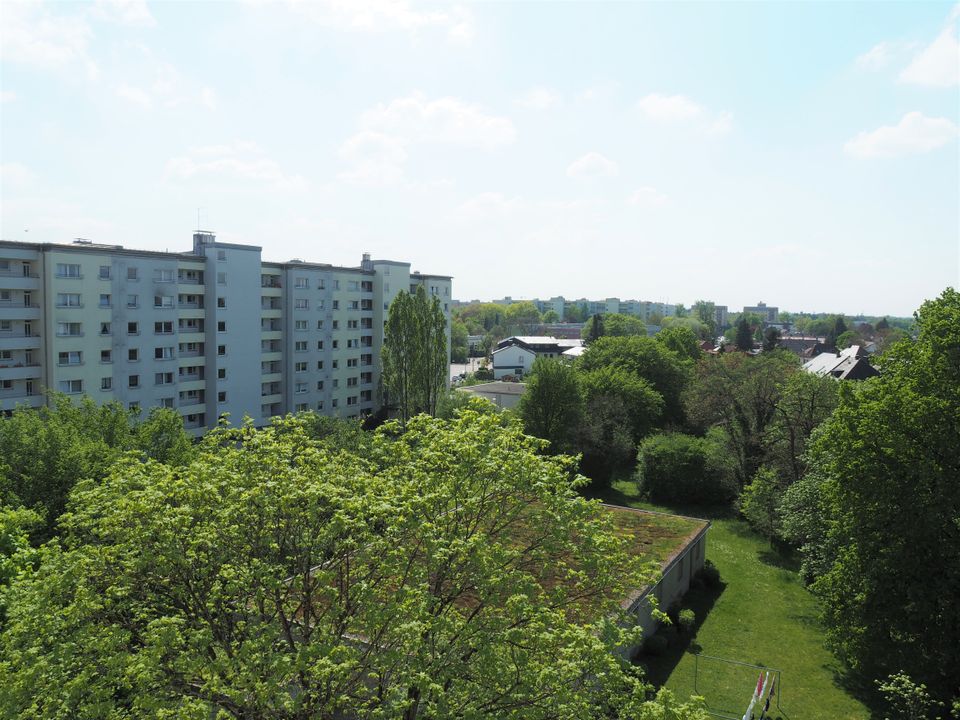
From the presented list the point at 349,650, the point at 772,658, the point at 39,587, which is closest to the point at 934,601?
the point at 772,658

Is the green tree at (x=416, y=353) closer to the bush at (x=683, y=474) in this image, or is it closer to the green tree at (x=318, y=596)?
the bush at (x=683, y=474)

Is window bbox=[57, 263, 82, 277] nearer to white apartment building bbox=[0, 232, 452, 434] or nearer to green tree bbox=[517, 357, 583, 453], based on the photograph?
white apartment building bbox=[0, 232, 452, 434]

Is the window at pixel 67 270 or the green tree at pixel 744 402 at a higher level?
the window at pixel 67 270

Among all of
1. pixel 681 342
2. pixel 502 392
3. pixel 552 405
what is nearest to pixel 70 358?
pixel 552 405

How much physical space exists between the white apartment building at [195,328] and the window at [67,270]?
5cm

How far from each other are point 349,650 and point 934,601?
16.9 metres

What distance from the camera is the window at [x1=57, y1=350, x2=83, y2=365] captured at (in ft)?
138

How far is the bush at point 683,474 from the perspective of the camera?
44750 millimetres

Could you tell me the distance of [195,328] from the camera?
2004 inches

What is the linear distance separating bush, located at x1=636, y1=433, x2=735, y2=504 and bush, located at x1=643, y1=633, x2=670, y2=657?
21.7 m

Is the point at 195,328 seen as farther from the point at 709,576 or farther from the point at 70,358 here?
the point at 709,576

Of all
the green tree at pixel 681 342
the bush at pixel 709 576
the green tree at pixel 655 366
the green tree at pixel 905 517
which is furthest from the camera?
the green tree at pixel 681 342

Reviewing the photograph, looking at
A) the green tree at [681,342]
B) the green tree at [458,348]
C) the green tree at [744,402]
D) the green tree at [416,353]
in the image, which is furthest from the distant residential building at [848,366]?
the green tree at [458,348]

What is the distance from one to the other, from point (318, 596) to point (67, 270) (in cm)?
3853
